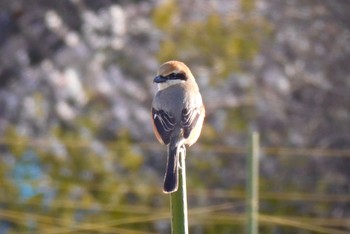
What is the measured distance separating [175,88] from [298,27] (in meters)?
4.96

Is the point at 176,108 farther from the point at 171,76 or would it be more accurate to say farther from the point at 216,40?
the point at 216,40

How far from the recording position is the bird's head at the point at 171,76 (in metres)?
3.92

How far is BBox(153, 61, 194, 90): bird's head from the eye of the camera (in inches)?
154

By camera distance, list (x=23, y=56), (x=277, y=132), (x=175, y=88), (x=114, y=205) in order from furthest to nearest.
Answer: (x=23, y=56) → (x=277, y=132) → (x=114, y=205) → (x=175, y=88)

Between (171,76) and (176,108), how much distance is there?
0.12 metres

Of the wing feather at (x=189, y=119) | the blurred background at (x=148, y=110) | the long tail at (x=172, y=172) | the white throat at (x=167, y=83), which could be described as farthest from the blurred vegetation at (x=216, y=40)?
the long tail at (x=172, y=172)

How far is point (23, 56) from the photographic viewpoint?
30.8ft

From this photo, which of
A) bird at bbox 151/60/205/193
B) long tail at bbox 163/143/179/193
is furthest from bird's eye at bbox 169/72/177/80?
long tail at bbox 163/143/179/193

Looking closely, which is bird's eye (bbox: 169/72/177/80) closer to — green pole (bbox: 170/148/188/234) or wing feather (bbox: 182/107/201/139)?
wing feather (bbox: 182/107/201/139)

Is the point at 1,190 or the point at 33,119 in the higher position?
the point at 33,119

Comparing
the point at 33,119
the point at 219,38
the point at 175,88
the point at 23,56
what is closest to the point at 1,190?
the point at 33,119

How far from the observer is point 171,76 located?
4.02m

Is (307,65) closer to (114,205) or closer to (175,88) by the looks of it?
(114,205)

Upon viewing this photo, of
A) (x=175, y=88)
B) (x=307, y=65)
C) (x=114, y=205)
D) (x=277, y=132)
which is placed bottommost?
(x=175, y=88)
